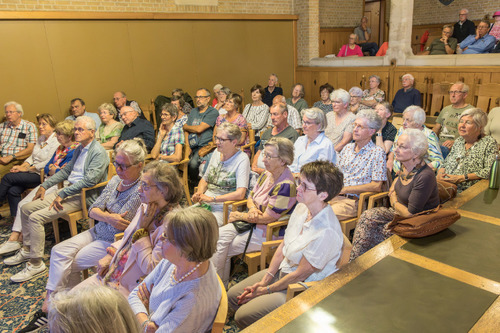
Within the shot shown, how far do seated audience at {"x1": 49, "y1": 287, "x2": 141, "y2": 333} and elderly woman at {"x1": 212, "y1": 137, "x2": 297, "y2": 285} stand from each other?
1779 millimetres

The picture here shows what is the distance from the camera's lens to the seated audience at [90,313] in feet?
3.59

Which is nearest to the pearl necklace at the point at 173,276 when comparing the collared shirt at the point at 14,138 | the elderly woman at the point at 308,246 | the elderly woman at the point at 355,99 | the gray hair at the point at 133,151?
the elderly woman at the point at 308,246

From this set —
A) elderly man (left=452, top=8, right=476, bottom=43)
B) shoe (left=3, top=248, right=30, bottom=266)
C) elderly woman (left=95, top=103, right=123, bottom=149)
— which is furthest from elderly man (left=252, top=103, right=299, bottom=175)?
elderly man (left=452, top=8, right=476, bottom=43)

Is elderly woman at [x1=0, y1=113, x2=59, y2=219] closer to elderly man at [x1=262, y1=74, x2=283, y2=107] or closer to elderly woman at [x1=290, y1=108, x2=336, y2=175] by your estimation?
elderly woman at [x1=290, y1=108, x2=336, y2=175]

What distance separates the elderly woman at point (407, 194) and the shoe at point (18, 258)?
2.98 m

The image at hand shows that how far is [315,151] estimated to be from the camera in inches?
145

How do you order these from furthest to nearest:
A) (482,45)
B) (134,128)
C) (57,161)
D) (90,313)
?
1. (482,45)
2. (134,128)
3. (57,161)
4. (90,313)

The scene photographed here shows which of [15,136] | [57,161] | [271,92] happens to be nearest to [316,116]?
[57,161]

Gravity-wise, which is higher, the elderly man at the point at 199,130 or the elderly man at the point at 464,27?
the elderly man at the point at 464,27

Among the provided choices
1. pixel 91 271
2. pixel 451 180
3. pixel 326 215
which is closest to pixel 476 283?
pixel 326 215

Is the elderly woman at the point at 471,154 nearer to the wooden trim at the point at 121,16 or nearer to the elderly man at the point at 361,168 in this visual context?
the elderly man at the point at 361,168

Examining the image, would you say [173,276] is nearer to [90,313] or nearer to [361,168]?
[90,313]

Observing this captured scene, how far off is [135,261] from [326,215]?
1.16 meters

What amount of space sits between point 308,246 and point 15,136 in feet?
15.2
